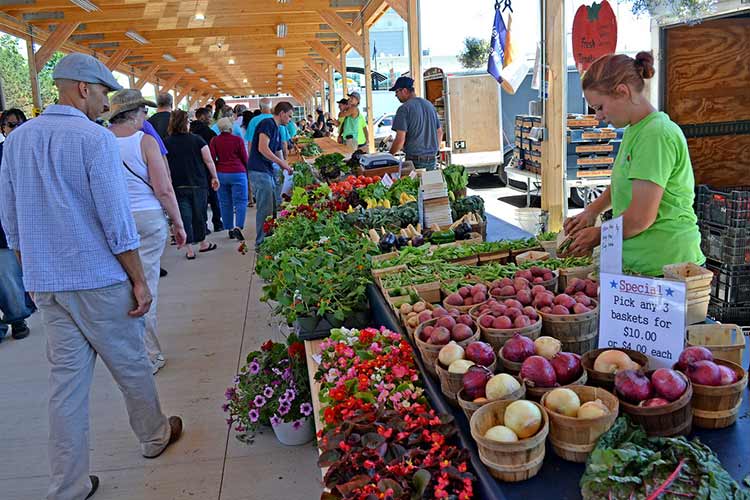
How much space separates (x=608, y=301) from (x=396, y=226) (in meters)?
2.66

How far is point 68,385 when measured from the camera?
9.18ft

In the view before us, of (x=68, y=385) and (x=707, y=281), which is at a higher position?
(x=707, y=281)

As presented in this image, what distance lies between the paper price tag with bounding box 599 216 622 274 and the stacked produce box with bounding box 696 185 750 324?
2271 millimetres

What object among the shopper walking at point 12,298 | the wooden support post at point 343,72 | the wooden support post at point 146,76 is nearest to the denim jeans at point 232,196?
the shopper walking at point 12,298

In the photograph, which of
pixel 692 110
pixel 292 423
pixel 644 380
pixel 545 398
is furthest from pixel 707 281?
pixel 692 110

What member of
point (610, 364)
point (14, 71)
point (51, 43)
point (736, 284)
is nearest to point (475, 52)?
point (51, 43)

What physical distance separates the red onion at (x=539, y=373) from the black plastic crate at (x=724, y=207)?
2.77 metres

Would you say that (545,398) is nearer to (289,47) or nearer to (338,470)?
(338,470)

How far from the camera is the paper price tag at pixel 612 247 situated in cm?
197


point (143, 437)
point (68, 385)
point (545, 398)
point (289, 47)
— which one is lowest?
point (143, 437)

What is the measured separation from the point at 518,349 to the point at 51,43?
12089 mm

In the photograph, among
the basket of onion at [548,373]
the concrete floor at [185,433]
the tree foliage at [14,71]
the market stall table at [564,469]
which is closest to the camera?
the market stall table at [564,469]

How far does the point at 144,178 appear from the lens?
4062 millimetres

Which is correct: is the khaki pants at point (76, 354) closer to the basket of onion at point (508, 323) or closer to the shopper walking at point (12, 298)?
the basket of onion at point (508, 323)
